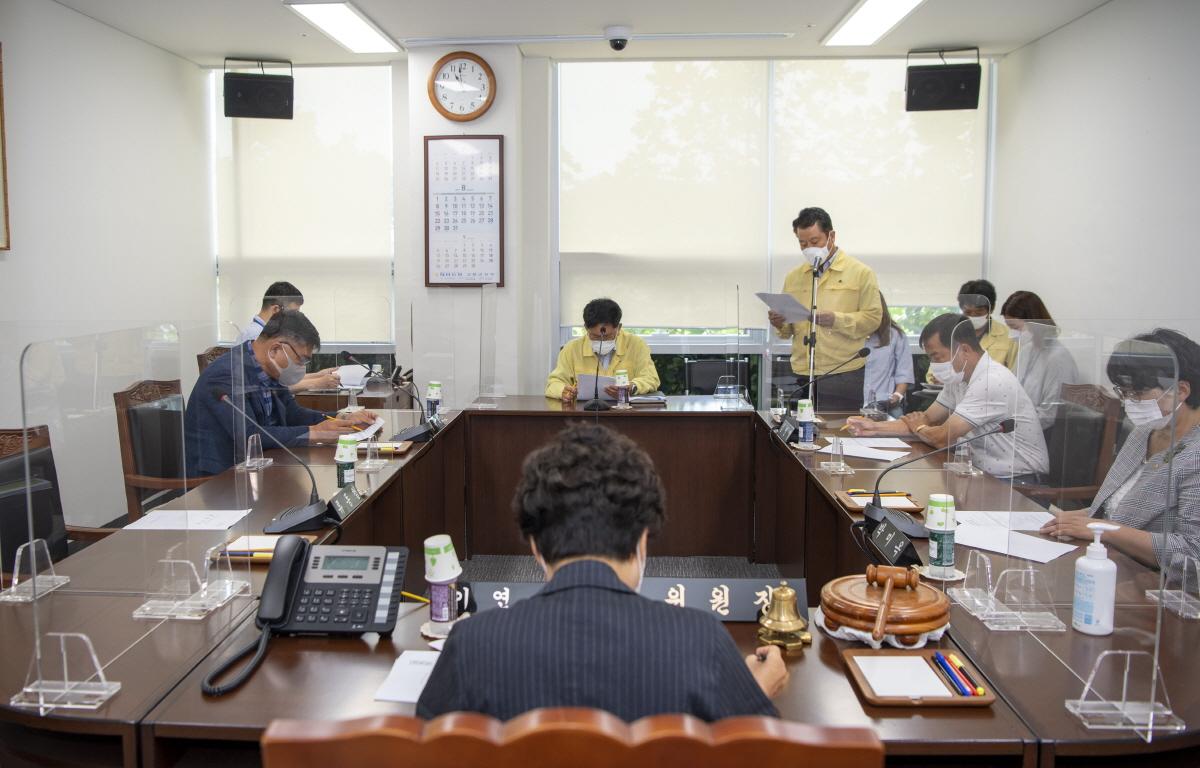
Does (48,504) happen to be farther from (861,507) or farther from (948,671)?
(861,507)

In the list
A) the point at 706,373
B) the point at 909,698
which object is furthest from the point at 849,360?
the point at 909,698

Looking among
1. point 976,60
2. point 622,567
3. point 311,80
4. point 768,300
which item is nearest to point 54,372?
point 622,567

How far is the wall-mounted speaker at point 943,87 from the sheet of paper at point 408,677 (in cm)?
486

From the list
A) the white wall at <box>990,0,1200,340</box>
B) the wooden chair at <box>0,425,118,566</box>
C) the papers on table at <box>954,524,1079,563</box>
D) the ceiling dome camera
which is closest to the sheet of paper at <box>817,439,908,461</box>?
the papers on table at <box>954,524,1079,563</box>

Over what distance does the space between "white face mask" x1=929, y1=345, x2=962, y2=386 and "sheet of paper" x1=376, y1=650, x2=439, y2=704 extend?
7.23 ft

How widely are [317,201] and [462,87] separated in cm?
134

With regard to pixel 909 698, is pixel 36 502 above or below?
above

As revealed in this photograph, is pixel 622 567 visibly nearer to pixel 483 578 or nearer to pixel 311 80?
pixel 483 578

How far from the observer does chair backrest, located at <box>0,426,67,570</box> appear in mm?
1730

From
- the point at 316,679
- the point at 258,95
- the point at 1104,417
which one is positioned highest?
the point at 258,95

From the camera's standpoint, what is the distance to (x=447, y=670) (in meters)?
1.17

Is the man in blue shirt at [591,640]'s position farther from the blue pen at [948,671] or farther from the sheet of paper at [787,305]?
the sheet of paper at [787,305]

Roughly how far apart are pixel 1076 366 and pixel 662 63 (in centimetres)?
464

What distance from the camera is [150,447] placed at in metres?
1.84
